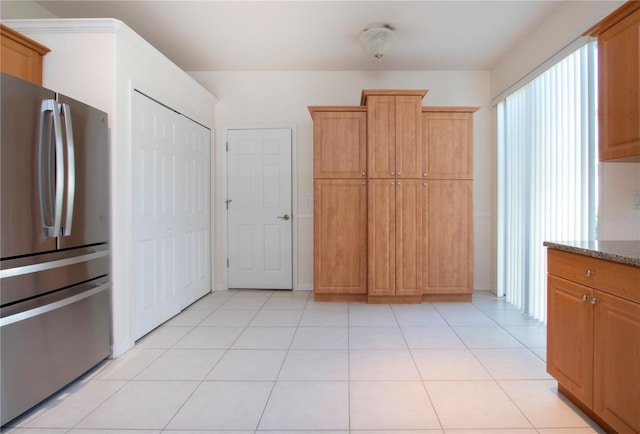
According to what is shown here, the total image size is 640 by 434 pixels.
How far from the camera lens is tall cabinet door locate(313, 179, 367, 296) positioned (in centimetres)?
351

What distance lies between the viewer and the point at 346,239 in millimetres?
3525

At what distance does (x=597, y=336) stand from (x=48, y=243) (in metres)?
2.82

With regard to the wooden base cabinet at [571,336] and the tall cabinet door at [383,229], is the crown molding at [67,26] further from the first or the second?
the wooden base cabinet at [571,336]

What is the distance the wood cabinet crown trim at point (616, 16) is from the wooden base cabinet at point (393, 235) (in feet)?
5.93

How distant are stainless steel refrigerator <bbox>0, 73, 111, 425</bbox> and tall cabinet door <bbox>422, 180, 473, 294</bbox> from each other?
9.92ft

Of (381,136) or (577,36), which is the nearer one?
(577,36)

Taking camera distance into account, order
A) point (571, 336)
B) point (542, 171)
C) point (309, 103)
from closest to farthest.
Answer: point (571, 336), point (542, 171), point (309, 103)

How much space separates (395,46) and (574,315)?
9.76 ft

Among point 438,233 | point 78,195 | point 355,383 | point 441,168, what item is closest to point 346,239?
point 438,233

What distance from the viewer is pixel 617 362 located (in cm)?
136

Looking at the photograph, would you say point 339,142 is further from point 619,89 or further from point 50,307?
point 50,307

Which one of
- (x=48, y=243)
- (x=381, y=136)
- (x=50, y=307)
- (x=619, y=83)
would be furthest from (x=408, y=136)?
(x=50, y=307)

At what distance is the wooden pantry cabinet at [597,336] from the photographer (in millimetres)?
1301

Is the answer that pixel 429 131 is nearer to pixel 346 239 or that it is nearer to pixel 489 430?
pixel 346 239
